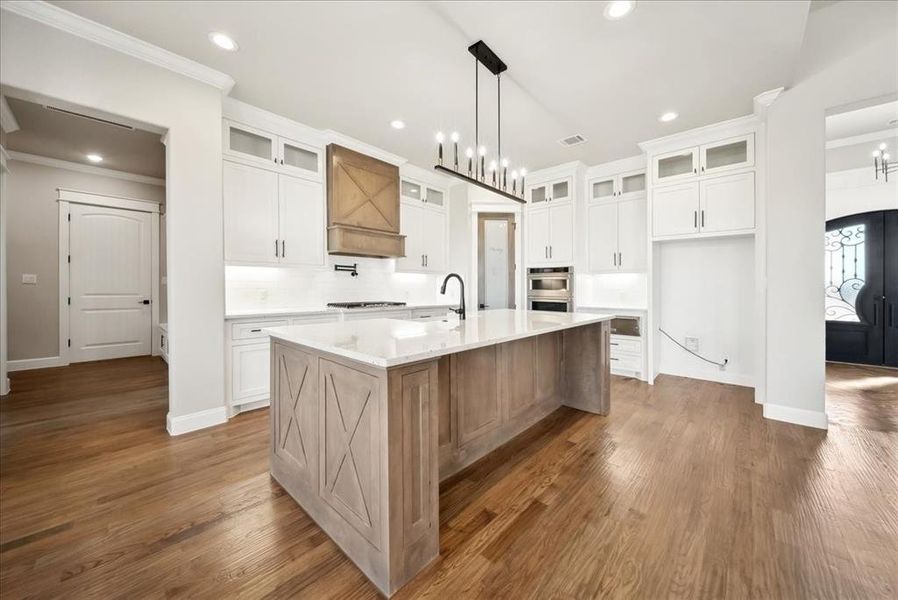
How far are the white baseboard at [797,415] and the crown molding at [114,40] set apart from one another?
5.71 m

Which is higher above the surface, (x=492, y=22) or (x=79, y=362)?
(x=492, y=22)

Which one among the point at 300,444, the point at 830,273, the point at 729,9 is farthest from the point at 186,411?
the point at 830,273

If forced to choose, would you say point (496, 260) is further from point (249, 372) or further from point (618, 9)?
point (249, 372)

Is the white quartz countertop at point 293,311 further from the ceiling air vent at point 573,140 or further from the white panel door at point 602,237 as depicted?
the ceiling air vent at point 573,140

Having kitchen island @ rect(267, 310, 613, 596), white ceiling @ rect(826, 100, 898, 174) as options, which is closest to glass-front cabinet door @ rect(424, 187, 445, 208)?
kitchen island @ rect(267, 310, 613, 596)

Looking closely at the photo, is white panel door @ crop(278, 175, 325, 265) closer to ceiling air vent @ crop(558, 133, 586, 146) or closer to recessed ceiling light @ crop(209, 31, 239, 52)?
recessed ceiling light @ crop(209, 31, 239, 52)

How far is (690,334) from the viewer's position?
14.9 feet

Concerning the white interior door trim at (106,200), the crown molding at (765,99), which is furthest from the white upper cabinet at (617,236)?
the white interior door trim at (106,200)

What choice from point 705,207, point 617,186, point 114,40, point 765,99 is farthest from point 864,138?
point 114,40

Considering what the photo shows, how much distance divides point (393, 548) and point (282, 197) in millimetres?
3571

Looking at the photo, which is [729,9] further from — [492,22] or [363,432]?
[363,432]

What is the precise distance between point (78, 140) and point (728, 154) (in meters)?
7.81

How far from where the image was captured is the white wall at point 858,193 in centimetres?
462

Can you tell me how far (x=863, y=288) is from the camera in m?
4.86
